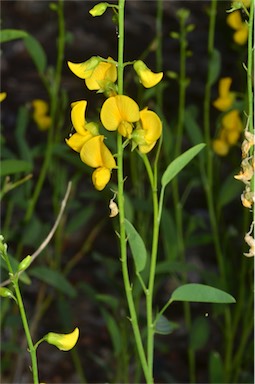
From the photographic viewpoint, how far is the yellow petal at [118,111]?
54cm

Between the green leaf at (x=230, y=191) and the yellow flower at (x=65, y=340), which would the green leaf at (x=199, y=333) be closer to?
the green leaf at (x=230, y=191)

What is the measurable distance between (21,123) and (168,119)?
0.53 meters

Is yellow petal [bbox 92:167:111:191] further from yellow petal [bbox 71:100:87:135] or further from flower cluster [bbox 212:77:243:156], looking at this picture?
flower cluster [bbox 212:77:243:156]

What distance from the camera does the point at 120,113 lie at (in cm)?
55

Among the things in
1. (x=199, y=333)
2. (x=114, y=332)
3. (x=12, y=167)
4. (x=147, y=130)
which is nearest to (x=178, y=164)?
(x=147, y=130)

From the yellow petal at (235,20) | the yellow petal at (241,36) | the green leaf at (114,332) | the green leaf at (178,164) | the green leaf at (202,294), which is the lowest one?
the green leaf at (114,332)

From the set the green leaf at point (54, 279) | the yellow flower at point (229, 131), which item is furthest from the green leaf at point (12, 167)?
the yellow flower at point (229, 131)

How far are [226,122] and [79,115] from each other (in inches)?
23.0

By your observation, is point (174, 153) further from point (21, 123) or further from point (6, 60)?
point (6, 60)

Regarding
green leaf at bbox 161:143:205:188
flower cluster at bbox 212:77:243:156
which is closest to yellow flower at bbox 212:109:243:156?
flower cluster at bbox 212:77:243:156

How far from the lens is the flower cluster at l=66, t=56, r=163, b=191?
1.80 feet

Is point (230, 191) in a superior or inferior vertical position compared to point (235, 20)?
inferior

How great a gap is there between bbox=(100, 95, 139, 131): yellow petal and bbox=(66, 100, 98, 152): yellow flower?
0.7 inches

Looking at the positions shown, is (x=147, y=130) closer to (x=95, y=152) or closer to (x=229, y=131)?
(x=95, y=152)
